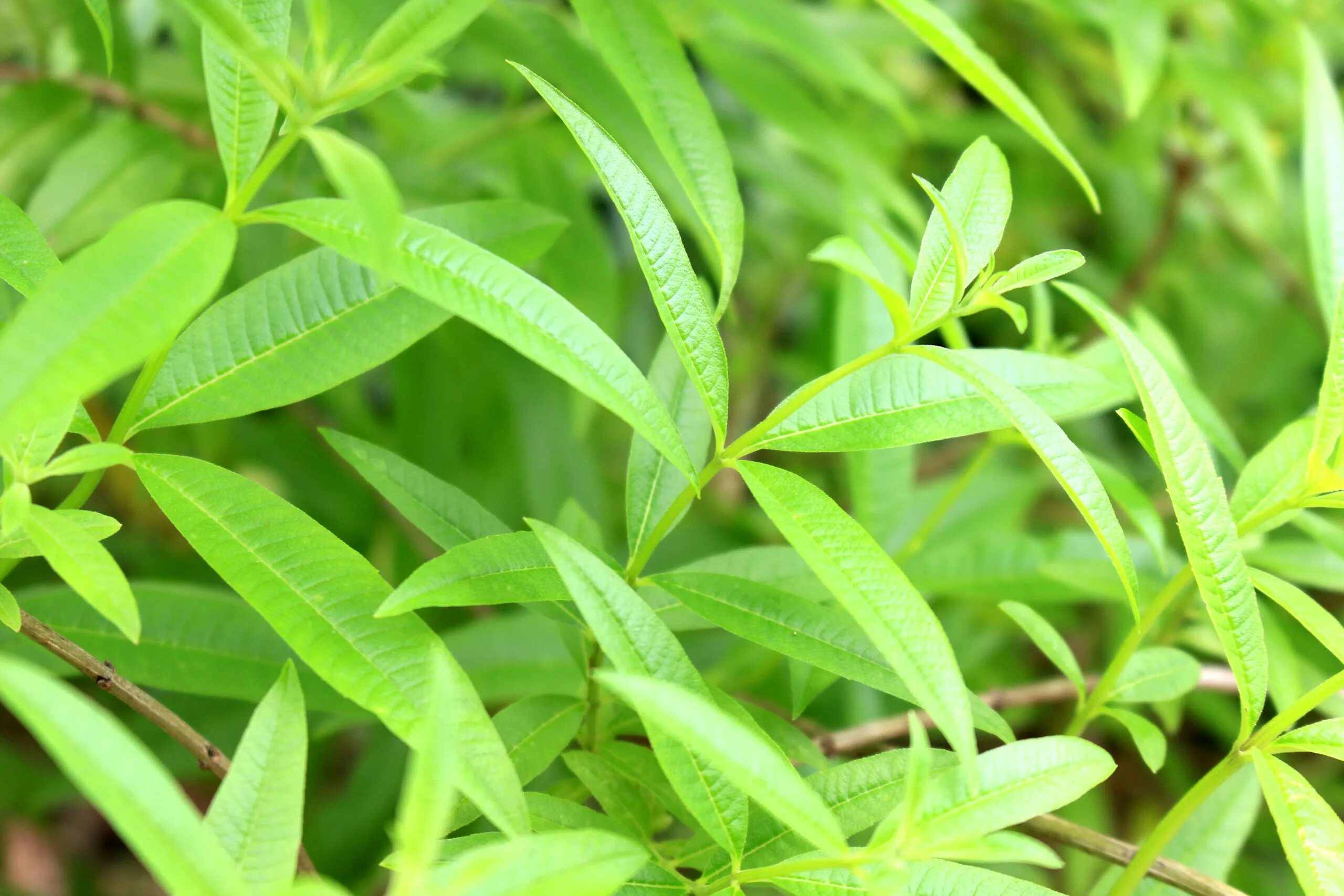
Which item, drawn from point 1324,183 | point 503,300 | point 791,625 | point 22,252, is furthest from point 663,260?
point 1324,183

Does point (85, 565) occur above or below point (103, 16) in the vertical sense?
below

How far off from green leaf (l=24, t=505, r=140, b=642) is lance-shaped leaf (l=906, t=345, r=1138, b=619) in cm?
34

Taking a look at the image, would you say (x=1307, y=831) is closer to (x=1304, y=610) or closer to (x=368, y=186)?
(x=1304, y=610)

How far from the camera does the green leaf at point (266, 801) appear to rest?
0.39m

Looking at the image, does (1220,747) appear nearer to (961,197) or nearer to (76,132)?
(961,197)

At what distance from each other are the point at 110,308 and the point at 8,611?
0.16 metres

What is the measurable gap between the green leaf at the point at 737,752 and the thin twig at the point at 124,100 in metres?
0.74

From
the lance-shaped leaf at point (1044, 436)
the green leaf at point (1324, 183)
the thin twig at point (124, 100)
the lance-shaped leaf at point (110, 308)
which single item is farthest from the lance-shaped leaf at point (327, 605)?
the green leaf at point (1324, 183)

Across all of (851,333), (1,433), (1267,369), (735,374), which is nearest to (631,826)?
(1,433)

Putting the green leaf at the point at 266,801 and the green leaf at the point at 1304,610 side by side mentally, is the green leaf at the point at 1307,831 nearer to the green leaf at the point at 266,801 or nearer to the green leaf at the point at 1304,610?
the green leaf at the point at 1304,610

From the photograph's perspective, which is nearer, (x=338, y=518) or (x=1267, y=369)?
(x=338, y=518)

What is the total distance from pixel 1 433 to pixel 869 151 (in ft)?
3.57

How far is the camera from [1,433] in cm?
33

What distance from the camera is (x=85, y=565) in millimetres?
410
